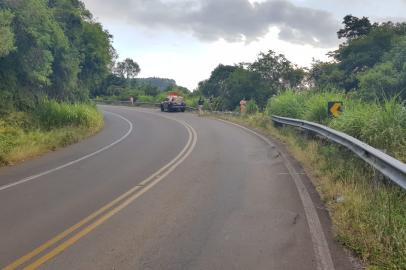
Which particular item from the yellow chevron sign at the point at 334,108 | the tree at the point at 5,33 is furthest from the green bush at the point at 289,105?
the tree at the point at 5,33

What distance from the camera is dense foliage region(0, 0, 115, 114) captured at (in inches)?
729

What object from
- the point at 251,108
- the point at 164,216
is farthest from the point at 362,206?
the point at 251,108

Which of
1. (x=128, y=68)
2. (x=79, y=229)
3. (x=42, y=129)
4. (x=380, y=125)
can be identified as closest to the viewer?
(x=79, y=229)

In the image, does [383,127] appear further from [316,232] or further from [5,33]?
[5,33]

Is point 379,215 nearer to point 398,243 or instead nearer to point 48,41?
point 398,243

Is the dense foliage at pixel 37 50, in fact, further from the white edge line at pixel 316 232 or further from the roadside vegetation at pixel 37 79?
the white edge line at pixel 316 232

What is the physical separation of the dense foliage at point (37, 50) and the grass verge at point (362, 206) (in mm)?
12061

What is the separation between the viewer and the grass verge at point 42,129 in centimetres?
1511

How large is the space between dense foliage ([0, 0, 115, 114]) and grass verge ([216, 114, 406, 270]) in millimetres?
12061

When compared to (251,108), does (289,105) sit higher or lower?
higher

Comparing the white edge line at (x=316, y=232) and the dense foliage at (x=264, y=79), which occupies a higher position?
the dense foliage at (x=264, y=79)

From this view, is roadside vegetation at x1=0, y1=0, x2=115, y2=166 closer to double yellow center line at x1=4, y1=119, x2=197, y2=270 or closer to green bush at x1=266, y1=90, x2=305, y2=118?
double yellow center line at x1=4, y1=119, x2=197, y2=270

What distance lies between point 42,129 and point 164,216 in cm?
1538

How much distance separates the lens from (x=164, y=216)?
7.50 metres
